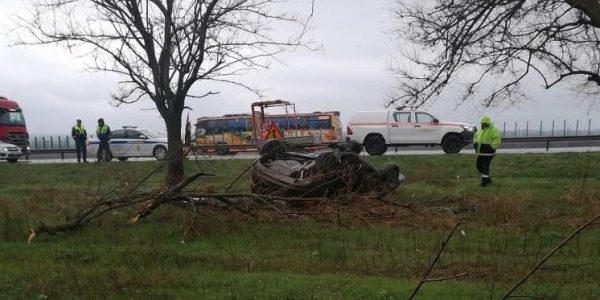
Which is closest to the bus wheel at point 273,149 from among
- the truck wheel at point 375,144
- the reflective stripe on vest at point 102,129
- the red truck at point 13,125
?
the reflective stripe on vest at point 102,129

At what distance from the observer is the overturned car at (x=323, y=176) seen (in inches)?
367

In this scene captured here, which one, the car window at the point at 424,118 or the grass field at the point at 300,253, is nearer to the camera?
the grass field at the point at 300,253

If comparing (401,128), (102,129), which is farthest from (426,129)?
(102,129)

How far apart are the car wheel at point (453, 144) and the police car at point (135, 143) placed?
44.6 ft

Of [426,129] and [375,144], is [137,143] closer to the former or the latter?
[375,144]

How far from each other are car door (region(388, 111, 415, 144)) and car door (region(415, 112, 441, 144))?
291 millimetres

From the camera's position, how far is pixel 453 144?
82.6 ft

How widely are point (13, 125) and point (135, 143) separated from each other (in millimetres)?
6438

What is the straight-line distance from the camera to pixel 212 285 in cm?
529

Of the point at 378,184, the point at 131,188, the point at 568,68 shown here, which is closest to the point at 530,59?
the point at 568,68

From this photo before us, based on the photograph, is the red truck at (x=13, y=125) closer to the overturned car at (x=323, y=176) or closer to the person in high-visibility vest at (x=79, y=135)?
the person in high-visibility vest at (x=79, y=135)

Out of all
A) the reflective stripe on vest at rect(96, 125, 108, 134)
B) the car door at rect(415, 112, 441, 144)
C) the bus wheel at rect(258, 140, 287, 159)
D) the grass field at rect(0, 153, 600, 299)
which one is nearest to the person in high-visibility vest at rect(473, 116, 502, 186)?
the grass field at rect(0, 153, 600, 299)

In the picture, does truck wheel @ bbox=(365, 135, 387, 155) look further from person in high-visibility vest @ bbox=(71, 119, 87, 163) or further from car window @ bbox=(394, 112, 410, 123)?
person in high-visibility vest @ bbox=(71, 119, 87, 163)

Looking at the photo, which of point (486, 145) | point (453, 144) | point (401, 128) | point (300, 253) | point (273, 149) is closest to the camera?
point (300, 253)
